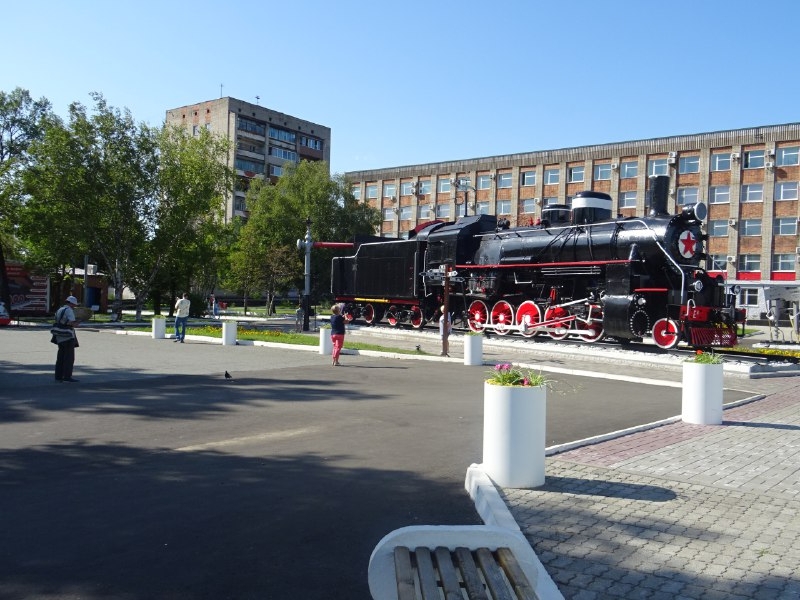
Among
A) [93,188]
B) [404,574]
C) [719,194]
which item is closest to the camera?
[404,574]

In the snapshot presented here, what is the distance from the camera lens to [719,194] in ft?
185

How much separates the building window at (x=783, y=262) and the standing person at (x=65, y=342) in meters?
54.5

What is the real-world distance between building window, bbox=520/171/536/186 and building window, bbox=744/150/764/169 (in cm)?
1884

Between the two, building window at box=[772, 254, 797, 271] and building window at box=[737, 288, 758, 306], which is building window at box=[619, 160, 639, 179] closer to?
building window at box=[772, 254, 797, 271]

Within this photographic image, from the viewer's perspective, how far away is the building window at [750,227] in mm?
54469

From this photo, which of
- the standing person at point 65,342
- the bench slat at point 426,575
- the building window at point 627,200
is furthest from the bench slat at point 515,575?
the building window at point 627,200

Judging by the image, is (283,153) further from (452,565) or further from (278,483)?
(452,565)

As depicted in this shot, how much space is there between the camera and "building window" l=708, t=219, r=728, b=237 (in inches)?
2208

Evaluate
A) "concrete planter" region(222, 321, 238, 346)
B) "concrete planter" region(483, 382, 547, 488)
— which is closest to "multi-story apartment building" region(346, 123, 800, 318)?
"concrete planter" region(222, 321, 238, 346)

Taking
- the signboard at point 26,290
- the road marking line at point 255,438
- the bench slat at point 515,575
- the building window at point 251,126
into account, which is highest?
the building window at point 251,126

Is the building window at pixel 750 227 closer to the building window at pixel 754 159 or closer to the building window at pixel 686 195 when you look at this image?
the building window at pixel 754 159

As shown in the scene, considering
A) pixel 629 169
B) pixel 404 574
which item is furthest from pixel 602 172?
pixel 404 574

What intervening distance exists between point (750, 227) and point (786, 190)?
3.80m

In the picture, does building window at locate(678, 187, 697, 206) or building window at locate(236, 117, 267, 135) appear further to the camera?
building window at locate(236, 117, 267, 135)
